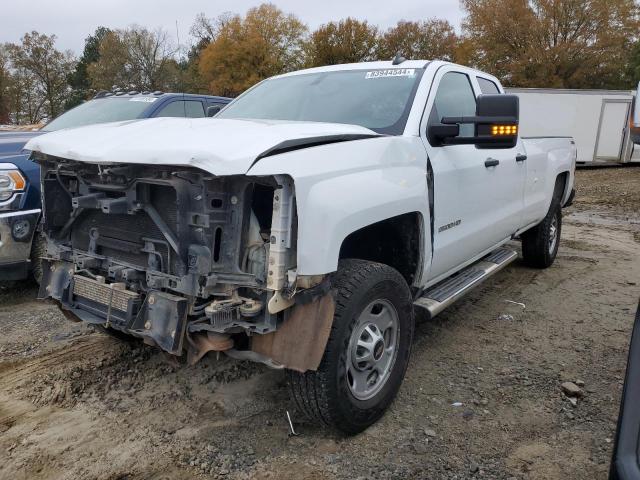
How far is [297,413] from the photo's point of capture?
10.2 ft

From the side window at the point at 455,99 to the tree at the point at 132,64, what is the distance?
34.8 m

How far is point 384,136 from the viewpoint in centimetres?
307

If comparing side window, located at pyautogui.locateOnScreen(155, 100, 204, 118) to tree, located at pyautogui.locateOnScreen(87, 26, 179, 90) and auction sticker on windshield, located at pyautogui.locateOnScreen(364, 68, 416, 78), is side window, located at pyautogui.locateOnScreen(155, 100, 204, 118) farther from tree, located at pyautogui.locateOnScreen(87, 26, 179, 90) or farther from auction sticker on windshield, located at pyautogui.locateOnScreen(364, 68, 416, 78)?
tree, located at pyautogui.locateOnScreen(87, 26, 179, 90)

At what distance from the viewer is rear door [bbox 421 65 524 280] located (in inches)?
→ 136

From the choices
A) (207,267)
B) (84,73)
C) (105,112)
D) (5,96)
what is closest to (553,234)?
(207,267)

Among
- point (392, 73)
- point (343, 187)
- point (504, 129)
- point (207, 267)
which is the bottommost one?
point (207, 267)

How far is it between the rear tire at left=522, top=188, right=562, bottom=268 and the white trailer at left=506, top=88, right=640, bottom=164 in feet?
43.5

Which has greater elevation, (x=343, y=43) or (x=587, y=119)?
(x=343, y=43)

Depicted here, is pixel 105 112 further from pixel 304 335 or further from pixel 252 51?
pixel 252 51

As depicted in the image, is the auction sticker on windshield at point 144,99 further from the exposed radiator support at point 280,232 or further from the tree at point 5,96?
the tree at point 5,96

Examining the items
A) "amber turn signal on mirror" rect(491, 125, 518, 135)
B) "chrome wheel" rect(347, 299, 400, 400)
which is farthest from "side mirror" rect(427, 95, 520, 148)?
"chrome wheel" rect(347, 299, 400, 400)

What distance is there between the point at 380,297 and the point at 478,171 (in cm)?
154

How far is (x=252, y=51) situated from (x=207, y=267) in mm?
51403

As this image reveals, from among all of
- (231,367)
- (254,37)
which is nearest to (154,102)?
(231,367)
